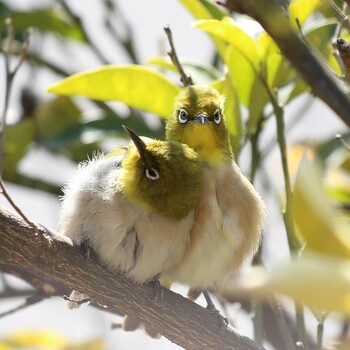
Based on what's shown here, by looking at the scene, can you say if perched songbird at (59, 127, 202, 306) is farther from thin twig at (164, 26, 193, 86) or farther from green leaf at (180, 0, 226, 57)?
green leaf at (180, 0, 226, 57)

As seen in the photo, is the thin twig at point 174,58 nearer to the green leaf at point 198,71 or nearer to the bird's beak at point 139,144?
the bird's beak at point 139,144

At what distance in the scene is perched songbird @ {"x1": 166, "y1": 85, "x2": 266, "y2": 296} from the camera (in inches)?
114

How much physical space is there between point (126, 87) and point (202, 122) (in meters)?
0.37

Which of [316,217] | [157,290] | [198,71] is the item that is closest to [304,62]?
[316,217]

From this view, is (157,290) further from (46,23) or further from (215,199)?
(46,23)

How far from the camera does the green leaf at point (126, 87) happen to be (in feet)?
9.92

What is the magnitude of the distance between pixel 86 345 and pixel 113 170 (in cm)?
194

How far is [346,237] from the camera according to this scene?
2.14ft

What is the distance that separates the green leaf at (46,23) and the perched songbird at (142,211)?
1.48m

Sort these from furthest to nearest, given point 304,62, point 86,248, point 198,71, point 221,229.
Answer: point 198,71 → point 221,229 → point 86,248 → point 304,62

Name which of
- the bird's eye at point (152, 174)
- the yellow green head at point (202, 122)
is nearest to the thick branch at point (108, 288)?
the bird's eye at point (152, 174)

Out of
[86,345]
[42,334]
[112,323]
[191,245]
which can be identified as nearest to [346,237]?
[86,345]

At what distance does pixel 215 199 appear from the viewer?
2.92 m

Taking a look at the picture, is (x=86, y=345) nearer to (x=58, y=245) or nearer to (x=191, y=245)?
(x=58, y=245)
